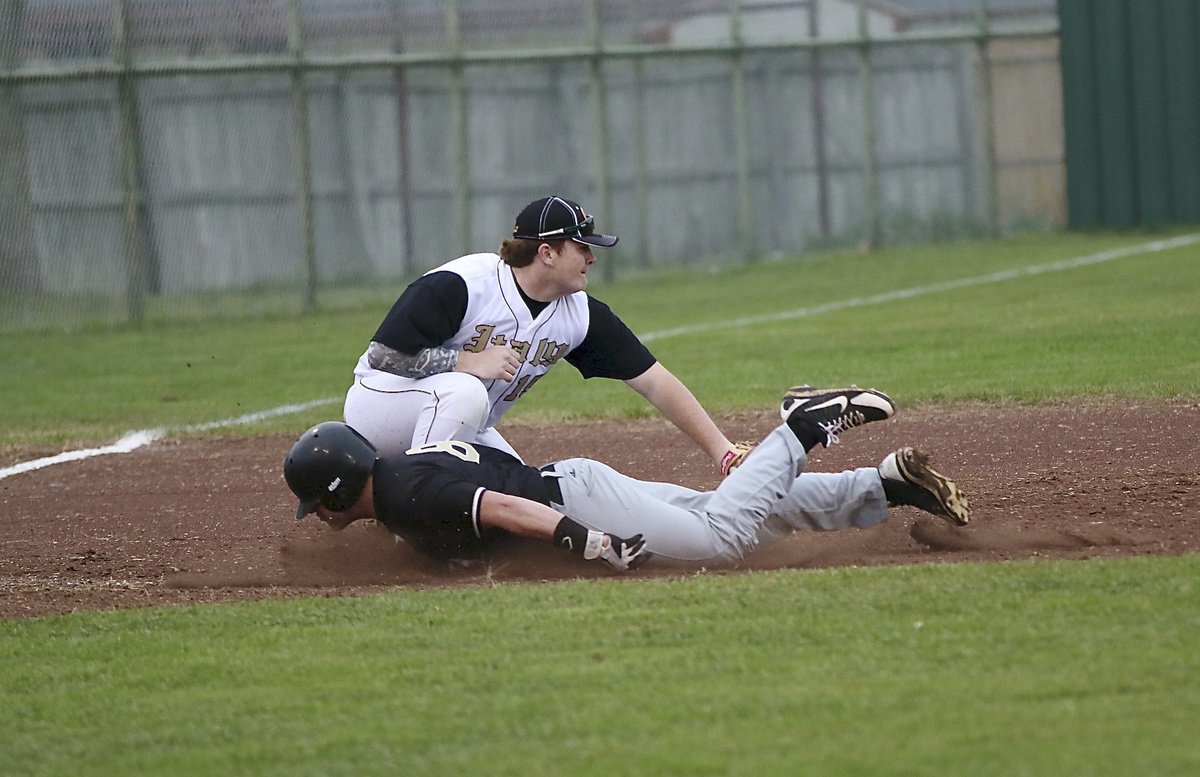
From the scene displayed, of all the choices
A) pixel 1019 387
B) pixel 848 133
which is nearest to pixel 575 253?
pixel 1019 387

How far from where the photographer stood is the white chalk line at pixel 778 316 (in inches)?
391

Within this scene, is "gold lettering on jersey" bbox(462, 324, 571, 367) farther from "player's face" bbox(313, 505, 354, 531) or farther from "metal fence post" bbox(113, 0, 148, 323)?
"metal fence post" bbox(113, 0, 148, 323)

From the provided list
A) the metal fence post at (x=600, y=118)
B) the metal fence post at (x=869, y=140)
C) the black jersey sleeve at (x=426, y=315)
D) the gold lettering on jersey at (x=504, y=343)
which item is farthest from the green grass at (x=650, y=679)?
the metal fence post at (x=869, y=140)

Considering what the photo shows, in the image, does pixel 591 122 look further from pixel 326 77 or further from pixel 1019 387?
pixel 1019 387

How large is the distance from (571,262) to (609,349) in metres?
0.50

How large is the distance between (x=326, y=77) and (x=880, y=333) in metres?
7.33

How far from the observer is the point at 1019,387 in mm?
9992

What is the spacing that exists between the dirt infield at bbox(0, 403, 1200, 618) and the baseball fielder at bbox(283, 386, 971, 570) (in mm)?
142

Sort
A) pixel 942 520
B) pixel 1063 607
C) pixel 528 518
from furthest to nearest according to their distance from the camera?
1. pixel 942 520
2. pixel 528 518
3. pixel 1063 607

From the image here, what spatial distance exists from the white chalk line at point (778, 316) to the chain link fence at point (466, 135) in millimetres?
3373

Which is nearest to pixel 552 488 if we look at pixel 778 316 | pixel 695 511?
pixel 695 511

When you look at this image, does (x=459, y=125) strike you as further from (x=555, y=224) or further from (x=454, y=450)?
(x=454, y=450)

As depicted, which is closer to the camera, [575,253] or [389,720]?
[389,720]

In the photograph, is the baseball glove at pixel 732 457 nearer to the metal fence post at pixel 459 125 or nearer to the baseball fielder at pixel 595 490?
the baseball fielder at pixel 595 490
